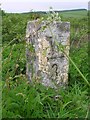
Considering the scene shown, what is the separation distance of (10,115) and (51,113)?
0.54m

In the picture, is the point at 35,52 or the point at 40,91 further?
the point at 35,52

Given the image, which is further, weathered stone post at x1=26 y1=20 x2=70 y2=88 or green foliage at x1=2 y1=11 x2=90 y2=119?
weathered stone post at x1=26 y1=20 x2=70 y2=88

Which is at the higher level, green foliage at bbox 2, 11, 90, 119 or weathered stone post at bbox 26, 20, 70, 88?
weathered stone post at bbox 26, 20, 70, 88

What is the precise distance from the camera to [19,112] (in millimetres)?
4109

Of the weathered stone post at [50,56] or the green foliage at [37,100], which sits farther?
the weathered stone post at [50,56]

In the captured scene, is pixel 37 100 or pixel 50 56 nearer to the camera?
pixel 37 100

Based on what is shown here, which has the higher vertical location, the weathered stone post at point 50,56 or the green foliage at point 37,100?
the weathered stone post at point 50,56

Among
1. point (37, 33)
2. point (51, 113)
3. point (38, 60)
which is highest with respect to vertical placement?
point (37, 33)

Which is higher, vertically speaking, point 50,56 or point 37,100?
point 50,56

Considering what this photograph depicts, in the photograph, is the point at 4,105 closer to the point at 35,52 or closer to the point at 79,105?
the point at 79,105

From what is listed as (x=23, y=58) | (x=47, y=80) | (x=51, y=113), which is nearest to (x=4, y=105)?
(x=51, y=113)

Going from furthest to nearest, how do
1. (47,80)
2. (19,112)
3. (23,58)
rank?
(23,58), (47,80), (19,112)

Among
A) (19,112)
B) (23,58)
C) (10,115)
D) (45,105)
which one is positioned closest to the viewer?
(10,115)

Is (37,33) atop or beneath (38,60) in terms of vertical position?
atop
